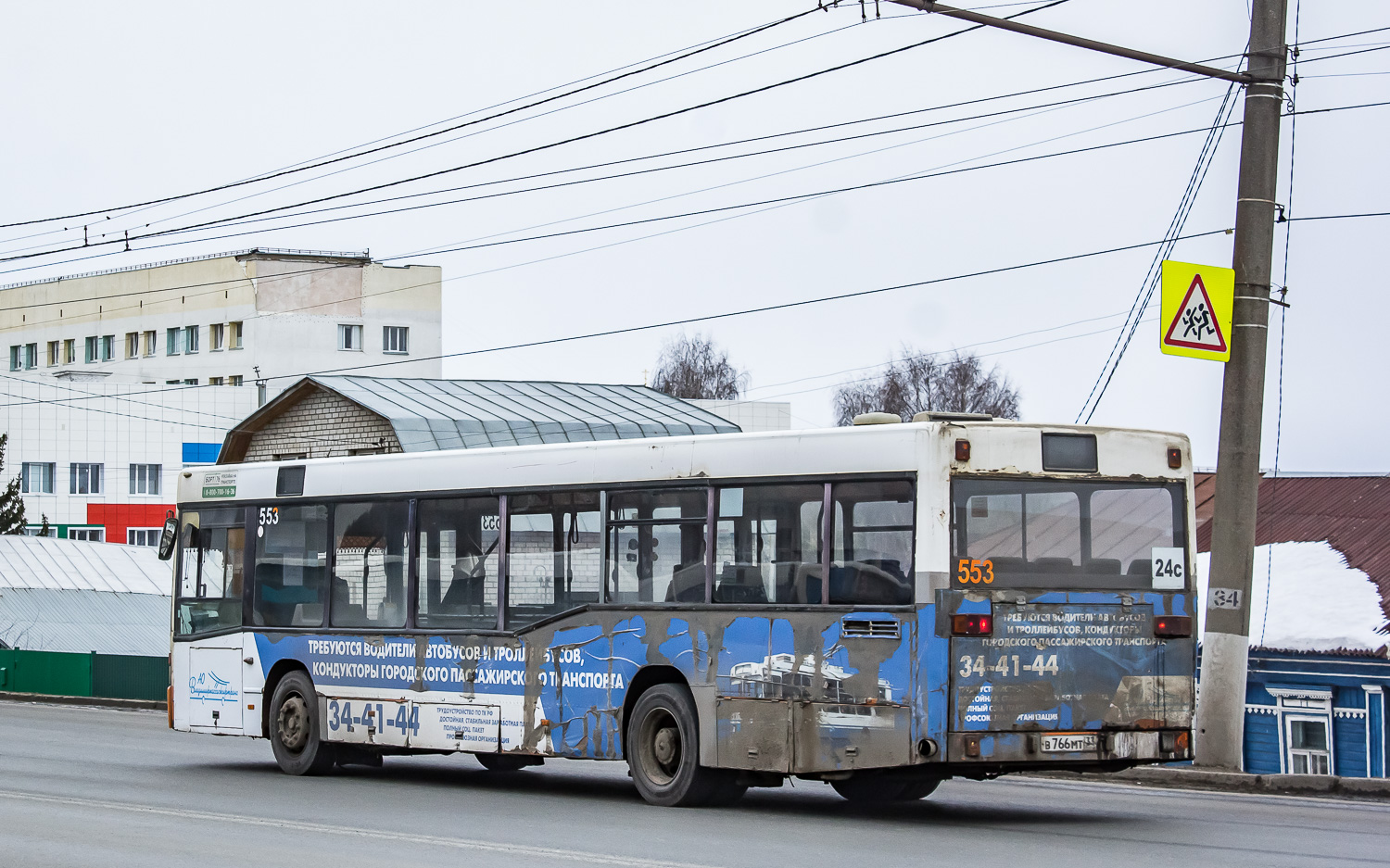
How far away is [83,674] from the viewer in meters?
35.6

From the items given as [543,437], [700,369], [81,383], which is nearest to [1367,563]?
[543,437]

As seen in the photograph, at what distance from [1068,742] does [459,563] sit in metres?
5.64

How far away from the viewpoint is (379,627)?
52.4 ft

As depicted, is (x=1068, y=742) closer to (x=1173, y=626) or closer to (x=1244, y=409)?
(x=1173, y=626)

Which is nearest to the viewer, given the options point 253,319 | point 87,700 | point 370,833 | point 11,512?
point 370,833

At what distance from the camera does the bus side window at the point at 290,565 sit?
16.7 metres

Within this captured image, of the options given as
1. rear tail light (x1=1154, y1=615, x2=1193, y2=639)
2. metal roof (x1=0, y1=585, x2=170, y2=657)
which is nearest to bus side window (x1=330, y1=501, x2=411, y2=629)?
rear tail light (x1=1154, y1=615, x2=1193, y2=639)

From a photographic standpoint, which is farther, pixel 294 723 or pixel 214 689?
pixel 214 689

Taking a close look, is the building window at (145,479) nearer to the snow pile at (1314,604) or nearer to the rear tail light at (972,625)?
the snow pile at (1314,604)

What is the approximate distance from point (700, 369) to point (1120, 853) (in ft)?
330

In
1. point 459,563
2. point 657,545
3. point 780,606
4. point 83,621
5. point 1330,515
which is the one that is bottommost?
point 83,621

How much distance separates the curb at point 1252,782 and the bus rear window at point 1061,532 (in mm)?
3685

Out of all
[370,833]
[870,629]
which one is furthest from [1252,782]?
[370,833]

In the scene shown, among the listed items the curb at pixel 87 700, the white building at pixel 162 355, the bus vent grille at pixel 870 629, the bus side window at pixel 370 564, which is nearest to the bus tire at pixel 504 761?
the bus side window at pixel 370 564
